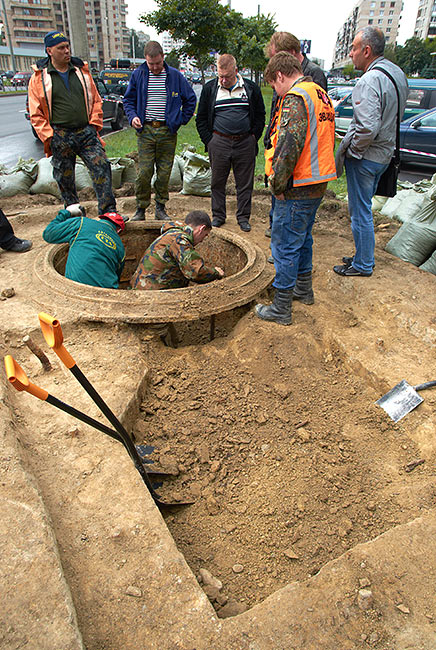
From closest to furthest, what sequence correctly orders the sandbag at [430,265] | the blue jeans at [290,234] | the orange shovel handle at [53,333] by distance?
1. the orange shovel handle at [53,333]
2. the blue jeans at [290,234]
3. the sandbag at [430,265]

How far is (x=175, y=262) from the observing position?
3.51 metres

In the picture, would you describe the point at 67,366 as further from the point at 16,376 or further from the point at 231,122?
the point at 231,122

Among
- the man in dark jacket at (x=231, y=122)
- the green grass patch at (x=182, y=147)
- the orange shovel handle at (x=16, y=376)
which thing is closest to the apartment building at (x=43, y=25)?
the green grass patch at (x=182, y=147)

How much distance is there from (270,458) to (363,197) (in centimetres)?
236

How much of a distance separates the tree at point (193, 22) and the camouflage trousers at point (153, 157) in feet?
41.1

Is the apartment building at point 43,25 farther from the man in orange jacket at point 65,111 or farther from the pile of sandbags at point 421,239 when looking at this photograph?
the pile of sandbags at point 421,239

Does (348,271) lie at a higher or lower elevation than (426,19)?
lower

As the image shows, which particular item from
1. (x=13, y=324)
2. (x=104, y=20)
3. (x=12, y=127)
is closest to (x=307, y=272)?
(x=13, y=324)

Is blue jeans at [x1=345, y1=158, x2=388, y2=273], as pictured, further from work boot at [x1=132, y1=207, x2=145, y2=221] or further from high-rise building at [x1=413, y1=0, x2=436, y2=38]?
high-rise building at [x1=413, y1=0, x2=436, y2=38]

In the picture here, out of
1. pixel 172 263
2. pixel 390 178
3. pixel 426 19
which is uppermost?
pixel 426 19

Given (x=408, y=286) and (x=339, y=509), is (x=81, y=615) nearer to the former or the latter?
(x=339, y=509)

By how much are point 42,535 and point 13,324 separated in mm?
1851

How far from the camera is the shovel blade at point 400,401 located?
2.52 m

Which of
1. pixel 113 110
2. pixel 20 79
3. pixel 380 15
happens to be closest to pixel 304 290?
pixel 113 110
